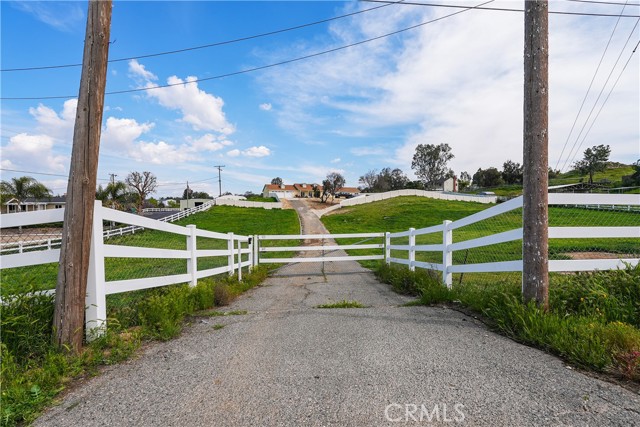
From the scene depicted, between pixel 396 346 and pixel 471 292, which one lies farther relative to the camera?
pixel 471 292

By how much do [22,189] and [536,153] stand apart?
62351 mm

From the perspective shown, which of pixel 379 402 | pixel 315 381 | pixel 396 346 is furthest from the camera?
pixel 396 346

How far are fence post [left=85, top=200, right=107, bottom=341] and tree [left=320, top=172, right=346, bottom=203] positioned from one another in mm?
64524

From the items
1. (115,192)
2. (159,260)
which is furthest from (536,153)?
(115,192)

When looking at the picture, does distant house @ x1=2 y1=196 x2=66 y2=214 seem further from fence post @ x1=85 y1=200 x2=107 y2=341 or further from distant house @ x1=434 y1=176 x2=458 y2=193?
distant house @ x1=434 y1=176 x2=458 y2=193

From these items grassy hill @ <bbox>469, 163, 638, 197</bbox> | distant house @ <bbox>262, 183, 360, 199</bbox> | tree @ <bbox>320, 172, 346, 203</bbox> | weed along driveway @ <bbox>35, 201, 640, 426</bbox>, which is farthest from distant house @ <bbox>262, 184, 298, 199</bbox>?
weed along driveway @ <bbox>35, 201, 640, 426</bbox>

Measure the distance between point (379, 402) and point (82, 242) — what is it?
2.95 metres

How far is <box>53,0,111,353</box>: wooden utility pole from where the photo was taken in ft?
10.7

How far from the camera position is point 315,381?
8.96 feet

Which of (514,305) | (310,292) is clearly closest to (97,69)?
(514,305)

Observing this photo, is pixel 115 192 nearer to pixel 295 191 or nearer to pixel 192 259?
pixel 295 191

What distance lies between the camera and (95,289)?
11.5 ft

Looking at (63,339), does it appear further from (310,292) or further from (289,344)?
(310,292)

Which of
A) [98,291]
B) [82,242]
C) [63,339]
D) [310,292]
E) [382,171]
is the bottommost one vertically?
[310,292]
